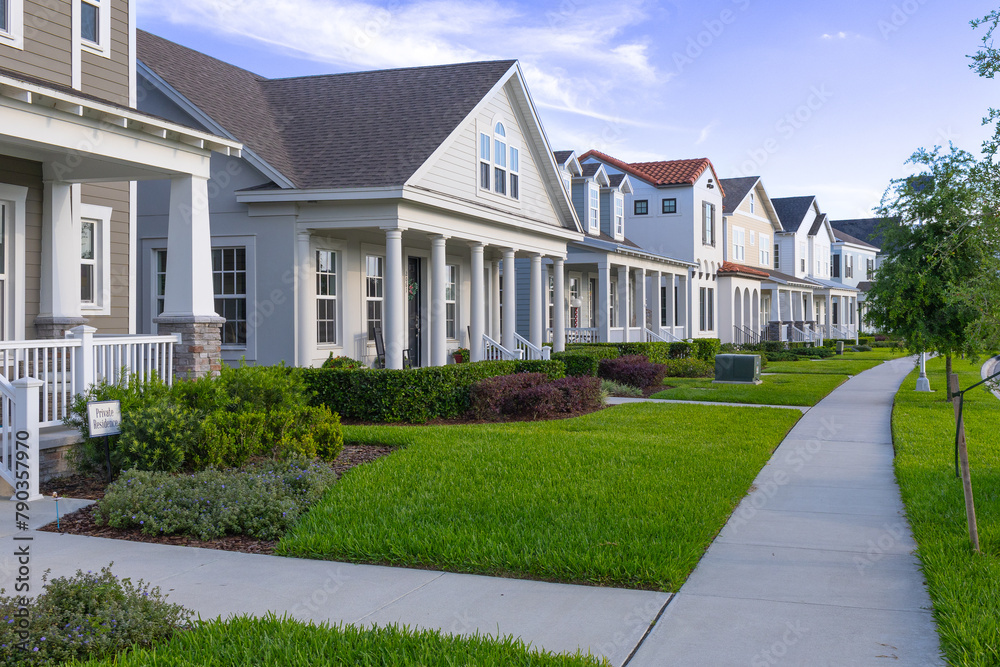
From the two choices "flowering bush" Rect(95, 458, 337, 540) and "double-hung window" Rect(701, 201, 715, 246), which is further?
"double-hung window" Rect(701, 201, 715, 246)

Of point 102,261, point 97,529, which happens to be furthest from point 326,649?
point 102,261

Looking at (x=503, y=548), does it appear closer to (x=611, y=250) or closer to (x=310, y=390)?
(x=310, y=390)

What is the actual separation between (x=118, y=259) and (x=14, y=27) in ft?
11.0

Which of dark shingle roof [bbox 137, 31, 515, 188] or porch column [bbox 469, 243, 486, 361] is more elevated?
dark shingle roof [bbox 137, 31, 515, 188]

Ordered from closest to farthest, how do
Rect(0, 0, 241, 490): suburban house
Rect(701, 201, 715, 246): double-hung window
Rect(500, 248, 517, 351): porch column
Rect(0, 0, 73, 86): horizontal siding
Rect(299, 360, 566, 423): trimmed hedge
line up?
Rect(0, 0, 241, 490): suburban house → Rect(0, 0, 73, 86): horizontal siding → Rect(299, 360, 566, 423): trimmed hedge → Rect(500, 248, 517, 351): porch column → Rect(701, 201, 715, 246): double-hung window

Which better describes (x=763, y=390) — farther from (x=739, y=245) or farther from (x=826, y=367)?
(x=739, y=245)

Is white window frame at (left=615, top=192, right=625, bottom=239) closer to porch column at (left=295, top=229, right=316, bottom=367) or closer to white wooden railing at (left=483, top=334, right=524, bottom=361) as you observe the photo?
white wooden railing at (left=483, top=334, right=524, bottom=361)

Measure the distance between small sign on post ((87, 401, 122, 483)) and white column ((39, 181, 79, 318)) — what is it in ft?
11.2

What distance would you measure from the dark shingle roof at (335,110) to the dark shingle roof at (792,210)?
114ft

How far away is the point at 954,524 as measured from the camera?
686 cm

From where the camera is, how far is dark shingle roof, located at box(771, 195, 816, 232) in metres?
48.8

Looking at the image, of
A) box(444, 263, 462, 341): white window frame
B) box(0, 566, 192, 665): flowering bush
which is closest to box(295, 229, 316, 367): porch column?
box(444, 263, 462, 341): white window frame

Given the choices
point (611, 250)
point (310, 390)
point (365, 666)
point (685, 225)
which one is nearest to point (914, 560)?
point (365, 666)

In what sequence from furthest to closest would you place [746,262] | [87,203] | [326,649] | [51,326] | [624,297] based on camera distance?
[746,262] < [624,297] < [87,203] < [51,326] < [326,649]
